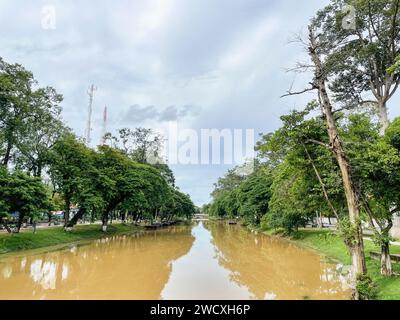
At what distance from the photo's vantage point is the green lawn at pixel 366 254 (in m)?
9.05

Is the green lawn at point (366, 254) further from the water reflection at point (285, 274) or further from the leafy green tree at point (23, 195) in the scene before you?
the leafy green tree at point (23, 195)

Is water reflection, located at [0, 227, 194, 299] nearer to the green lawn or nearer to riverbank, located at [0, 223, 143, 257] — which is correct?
riverbank, located at [0, 223, 143, 257]

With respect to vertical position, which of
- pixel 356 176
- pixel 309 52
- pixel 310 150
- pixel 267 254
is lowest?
pixel 267 254

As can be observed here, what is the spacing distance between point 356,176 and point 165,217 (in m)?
66.5

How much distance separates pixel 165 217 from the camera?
74.4 m

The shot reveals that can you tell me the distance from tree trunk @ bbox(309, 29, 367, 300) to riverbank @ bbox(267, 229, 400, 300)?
0.90m

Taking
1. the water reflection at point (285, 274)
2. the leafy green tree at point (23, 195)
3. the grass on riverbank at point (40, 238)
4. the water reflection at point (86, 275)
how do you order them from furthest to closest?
the grass on riverbank at point (40, 238)
the leafy green tree at point (23, 195)
the water reflection at point (285, 274)
the water reflection at point (86, 275)

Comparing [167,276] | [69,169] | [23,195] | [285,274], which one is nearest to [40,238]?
[23,195]

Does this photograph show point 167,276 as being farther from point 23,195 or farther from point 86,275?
point 23,195

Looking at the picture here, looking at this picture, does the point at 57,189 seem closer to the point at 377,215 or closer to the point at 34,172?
the point at 34,172

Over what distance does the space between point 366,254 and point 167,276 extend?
30.9 feet

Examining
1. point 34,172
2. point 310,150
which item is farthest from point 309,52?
point 34,172

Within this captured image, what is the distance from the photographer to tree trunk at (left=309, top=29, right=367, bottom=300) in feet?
28.2

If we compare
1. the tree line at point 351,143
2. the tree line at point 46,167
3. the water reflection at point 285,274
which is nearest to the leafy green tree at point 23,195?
the tree line at point 46,167
